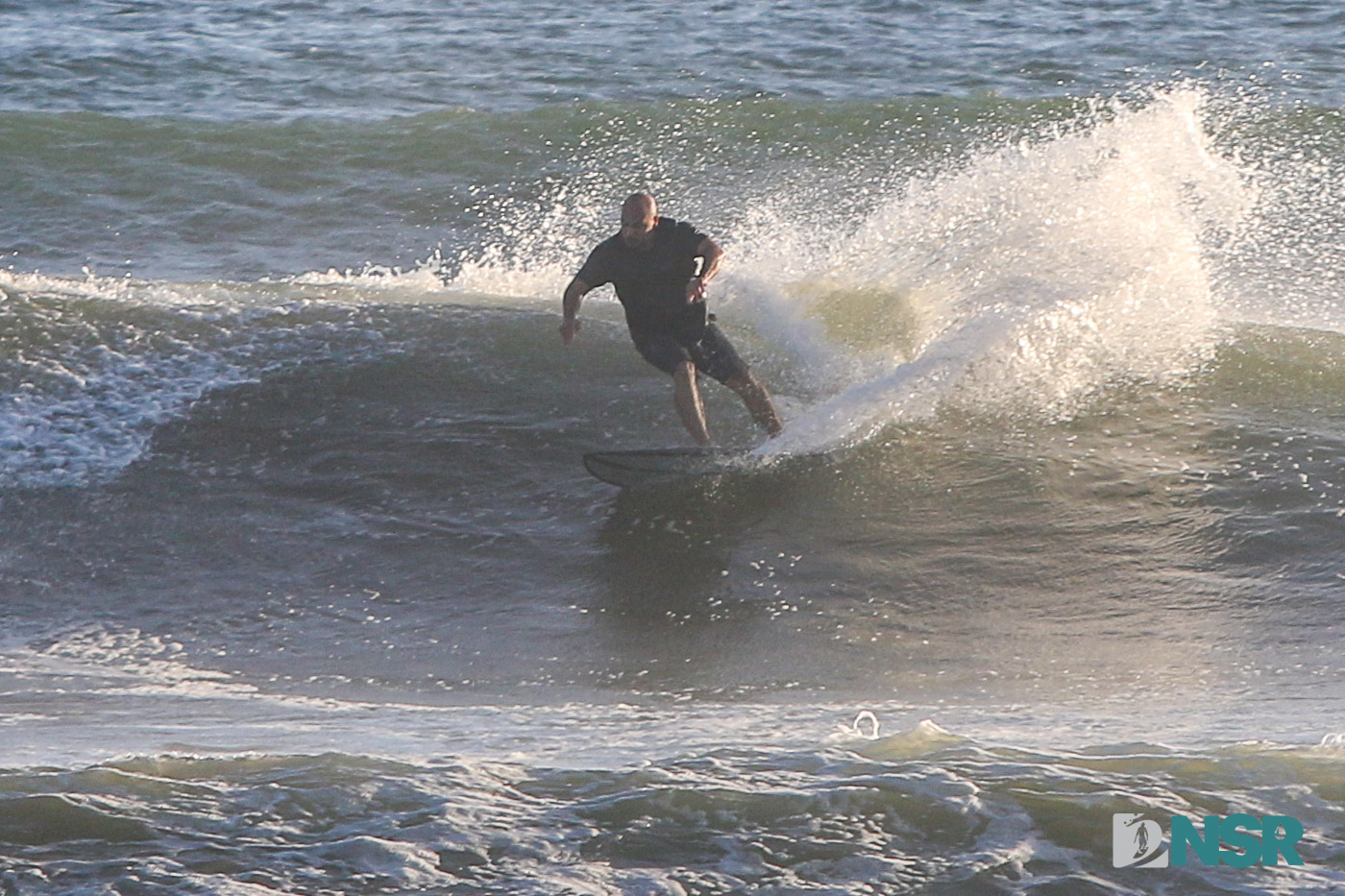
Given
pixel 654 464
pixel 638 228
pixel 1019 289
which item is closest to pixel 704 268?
pixel 638 228

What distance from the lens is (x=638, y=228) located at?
9.05 m

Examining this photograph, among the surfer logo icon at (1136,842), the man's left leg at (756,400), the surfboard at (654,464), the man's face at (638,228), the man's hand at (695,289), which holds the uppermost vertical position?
the man's face at (638,228)

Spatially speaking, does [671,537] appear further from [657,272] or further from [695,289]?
[657,272]

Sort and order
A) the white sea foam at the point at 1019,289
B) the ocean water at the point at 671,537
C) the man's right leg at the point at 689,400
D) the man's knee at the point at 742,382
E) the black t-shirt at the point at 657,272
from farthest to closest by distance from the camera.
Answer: the white sea foam at the point at 1019,289, the man's knee at the point at 742,382, the black t-shirt at the point at 657,272, the man's right leg at the point at 689,400, the ocean water at the point at 671,537

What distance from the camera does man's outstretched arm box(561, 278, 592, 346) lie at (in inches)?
356

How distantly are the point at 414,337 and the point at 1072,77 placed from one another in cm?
1297

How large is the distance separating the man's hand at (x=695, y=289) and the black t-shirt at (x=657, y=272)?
0.10m

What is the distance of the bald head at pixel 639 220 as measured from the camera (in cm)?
902

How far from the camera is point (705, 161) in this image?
18422 mm

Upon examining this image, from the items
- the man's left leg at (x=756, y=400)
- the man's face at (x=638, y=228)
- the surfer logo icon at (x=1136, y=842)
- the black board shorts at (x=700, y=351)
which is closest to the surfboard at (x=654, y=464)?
the man's left leg at (x=756, y=400)

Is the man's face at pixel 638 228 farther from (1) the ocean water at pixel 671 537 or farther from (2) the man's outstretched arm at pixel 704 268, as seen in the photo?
(1) the ocean water at pixel 671 537

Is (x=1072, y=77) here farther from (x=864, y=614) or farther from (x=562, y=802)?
(x=562, y=802)

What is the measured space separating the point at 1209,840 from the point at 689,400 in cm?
458

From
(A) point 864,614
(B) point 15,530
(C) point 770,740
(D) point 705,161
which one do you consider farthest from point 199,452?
(D) point 705,161
